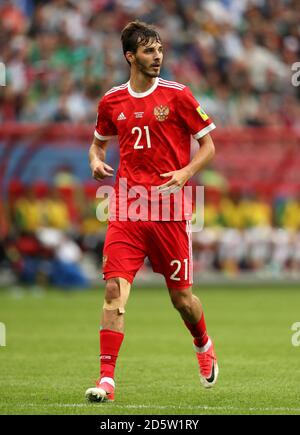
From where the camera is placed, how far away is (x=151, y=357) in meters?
11.6

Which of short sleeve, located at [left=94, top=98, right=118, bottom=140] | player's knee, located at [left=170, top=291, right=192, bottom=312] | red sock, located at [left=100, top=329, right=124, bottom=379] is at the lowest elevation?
red sock, located at [left=100, top=329, right=124, bottom=379]

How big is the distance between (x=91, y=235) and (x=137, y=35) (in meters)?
13.3

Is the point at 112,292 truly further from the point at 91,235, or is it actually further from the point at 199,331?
the point at 91,235

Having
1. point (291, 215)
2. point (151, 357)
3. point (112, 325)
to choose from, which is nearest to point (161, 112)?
point (112, 325)

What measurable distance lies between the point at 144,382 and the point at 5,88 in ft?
45.2

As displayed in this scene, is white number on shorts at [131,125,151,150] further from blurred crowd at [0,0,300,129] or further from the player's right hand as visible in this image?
blurred crowd at [0,0,300,129]

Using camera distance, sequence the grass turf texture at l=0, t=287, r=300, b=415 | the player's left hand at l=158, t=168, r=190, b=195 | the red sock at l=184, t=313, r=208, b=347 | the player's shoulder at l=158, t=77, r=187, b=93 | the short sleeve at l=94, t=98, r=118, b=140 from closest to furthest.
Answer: the grass turf texture at l=0, t=287, r=300, b=415 → the player's left hand at l=158, t=168, r=190, b=195 → the player's shoulder at l=158, t=77, r=187, b=93 → the short sleeve at l=94, t=98, r=118, b=140 → the red sock at l=184, t=313, r=208, b=347

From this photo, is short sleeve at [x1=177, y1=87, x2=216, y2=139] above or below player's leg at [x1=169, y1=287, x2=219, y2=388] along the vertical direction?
above

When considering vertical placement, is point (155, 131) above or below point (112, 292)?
above

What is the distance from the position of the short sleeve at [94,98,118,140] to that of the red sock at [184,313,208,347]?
1587 millimetres

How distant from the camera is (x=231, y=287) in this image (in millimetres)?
22219

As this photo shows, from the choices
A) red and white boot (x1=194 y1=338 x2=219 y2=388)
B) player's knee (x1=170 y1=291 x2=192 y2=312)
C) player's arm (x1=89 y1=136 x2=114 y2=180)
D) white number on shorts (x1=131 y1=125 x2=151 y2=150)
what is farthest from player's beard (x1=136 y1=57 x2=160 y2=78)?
red and white boot (x1=194 y1=338 x2=219 y2=388)

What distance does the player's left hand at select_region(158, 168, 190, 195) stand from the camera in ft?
28.0

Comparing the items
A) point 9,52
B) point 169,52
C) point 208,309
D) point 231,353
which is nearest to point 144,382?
point 231,353
